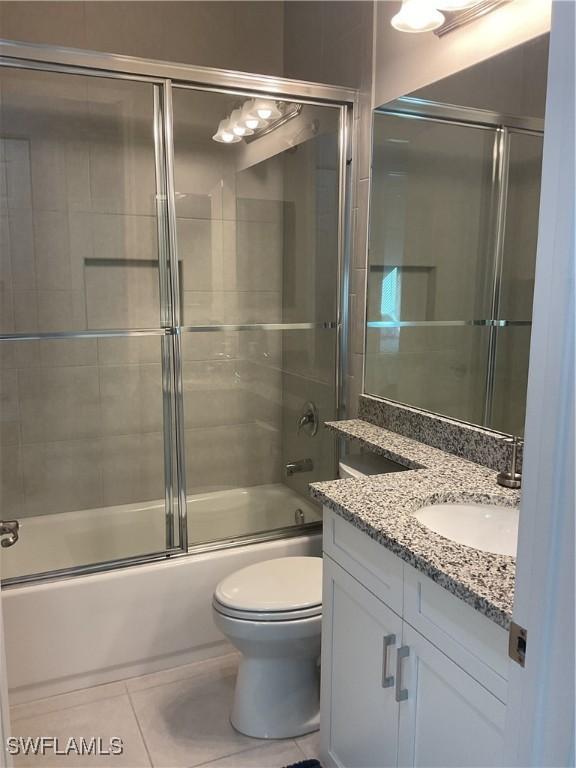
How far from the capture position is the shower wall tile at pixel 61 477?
275 centimetres

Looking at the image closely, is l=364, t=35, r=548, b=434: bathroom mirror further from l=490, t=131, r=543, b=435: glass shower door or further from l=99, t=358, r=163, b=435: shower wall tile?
l=99, t=358, r=163, b=435: shower wall tile

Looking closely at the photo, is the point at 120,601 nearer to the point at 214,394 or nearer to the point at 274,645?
the point at 274,645

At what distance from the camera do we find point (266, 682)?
75.4 inches

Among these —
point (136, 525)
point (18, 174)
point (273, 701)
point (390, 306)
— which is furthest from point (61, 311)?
point (273, 701)

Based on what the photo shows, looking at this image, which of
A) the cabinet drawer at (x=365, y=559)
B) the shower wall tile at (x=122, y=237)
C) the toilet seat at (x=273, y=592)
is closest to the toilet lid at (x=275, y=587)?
the toilet seat at (x=273, y=592)

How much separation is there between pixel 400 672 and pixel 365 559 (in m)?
0.25

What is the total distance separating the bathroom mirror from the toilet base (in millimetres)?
977

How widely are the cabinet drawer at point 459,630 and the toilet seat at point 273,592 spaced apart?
61 centimetres

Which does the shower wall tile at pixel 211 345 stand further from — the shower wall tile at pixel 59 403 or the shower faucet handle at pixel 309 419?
the shower wall tile at pixel 59 403

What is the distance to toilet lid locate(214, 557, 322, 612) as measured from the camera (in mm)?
1841

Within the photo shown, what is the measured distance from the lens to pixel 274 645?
185 cm

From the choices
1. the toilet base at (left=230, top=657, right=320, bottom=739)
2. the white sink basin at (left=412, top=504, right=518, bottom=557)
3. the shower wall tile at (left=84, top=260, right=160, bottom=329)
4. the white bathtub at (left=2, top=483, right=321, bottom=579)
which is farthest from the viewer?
the shower wall tile at (left=84, top=260, right=160, bottom=329)

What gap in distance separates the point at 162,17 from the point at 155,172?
37.9 inches

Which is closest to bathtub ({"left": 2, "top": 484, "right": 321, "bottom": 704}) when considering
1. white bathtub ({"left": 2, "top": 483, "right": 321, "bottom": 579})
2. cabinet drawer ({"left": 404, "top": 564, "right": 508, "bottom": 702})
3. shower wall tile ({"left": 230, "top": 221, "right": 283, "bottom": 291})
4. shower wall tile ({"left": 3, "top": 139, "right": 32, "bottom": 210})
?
white bathtub ({"left": 2, "top": 483, "right": 321, "bottom": 579})
